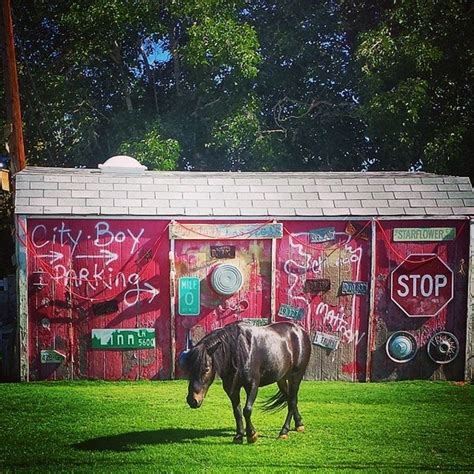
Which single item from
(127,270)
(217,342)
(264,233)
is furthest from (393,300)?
(217,342)

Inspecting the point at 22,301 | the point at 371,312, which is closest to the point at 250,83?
the point at 371,312

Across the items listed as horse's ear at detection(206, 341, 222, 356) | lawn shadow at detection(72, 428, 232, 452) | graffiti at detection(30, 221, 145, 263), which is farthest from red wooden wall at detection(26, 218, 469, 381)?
horse's ear at detection(206, 341, 222, 356)

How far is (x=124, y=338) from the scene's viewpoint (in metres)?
11.2

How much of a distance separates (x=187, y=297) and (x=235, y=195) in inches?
65.2

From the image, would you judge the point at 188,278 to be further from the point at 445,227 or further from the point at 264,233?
the point at 445,227

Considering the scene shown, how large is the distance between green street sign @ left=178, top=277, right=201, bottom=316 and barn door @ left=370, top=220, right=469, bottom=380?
2628 millimetres

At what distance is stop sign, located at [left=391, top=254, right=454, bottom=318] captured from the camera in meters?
11.6

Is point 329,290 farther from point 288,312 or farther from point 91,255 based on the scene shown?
point 91,255

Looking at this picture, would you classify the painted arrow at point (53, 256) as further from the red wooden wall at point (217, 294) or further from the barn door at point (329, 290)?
the barn door at point (329, 290)

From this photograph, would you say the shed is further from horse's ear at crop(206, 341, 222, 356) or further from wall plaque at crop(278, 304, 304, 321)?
horse's ear at crop(206, 341, 222, 356)

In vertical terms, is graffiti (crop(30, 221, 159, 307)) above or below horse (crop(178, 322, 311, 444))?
above

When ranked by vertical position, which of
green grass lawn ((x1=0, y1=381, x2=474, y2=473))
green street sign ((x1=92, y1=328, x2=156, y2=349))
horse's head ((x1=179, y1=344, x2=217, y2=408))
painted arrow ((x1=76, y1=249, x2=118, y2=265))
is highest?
painted arrow ((x1=76, y1=249, x2=118, y2=265))

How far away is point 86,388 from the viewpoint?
1038cm

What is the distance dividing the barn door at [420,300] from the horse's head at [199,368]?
5106 mm
